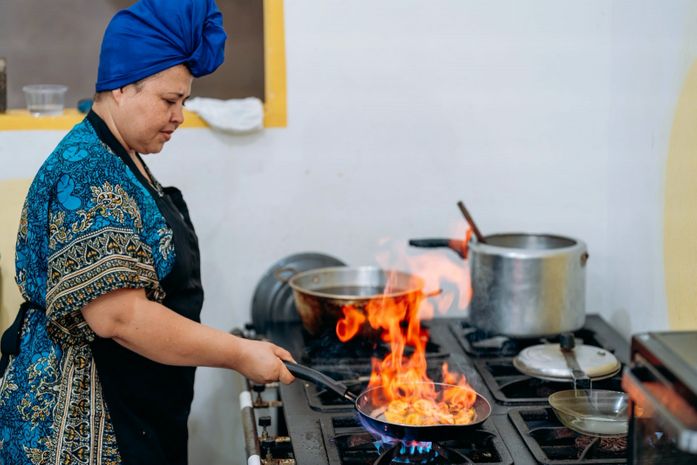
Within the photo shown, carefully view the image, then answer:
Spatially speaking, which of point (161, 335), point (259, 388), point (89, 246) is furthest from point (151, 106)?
point (259, 388)

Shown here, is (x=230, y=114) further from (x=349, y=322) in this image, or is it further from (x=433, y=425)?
(x=433, y=425)

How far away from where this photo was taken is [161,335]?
59.9 inches

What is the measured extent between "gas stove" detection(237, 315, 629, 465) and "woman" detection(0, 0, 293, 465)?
143 mm

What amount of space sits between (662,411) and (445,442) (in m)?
0.72

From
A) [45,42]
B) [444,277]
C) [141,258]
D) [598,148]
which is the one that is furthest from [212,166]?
[45,42]

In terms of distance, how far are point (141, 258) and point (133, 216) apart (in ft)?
0.24

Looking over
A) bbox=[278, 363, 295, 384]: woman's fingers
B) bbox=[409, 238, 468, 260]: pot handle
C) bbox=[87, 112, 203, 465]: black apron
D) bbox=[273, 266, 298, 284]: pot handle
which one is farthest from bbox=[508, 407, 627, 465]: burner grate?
bbox=[273, 266, 298, 284]: pot handle

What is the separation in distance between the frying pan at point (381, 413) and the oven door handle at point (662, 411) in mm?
460

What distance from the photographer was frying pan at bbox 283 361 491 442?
4.93 feet

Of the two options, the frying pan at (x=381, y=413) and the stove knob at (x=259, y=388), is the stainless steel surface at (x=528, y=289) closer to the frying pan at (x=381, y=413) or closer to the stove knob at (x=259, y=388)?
the frying pan at (x=381, y=413)

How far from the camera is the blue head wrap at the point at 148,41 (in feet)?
5.12

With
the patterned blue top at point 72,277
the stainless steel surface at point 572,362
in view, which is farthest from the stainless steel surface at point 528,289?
the patterned blue top at point 72,277

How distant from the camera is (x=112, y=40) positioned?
1.58 m

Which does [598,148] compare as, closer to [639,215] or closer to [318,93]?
[639,215]
